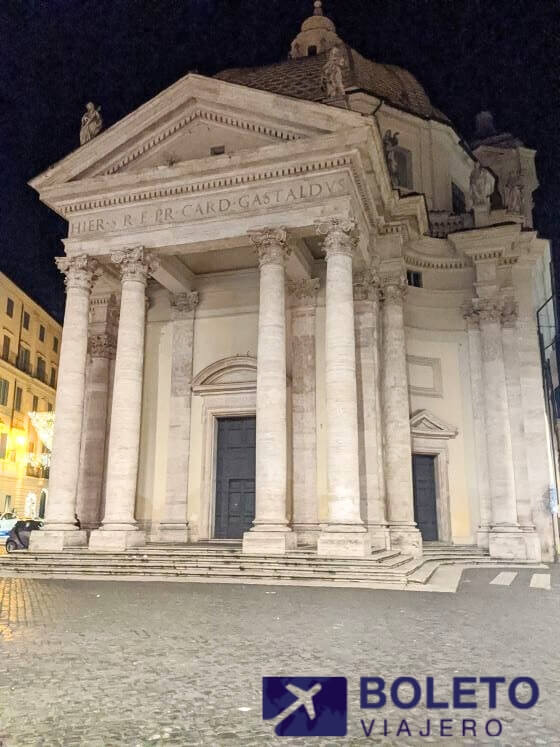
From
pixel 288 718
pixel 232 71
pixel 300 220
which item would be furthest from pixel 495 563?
pixel 232 71

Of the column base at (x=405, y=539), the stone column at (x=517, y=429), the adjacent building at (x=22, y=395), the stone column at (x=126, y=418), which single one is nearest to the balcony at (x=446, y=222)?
the stone column at (x=517, y=429)

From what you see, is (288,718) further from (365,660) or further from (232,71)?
(232,71)

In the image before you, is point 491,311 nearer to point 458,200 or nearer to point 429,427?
point 429,427

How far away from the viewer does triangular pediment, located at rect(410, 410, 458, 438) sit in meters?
19.7

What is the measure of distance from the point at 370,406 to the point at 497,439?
426 centimetres

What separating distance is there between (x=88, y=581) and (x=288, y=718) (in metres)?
→ 9.40

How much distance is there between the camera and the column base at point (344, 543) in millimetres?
13539

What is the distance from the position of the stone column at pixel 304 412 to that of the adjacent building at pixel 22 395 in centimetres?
2639

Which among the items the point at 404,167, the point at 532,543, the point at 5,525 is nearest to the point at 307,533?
the point at 532,543

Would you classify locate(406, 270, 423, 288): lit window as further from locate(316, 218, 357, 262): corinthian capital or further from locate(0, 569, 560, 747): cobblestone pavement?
locate(0, 569, 560, 747): cobblestone pavement

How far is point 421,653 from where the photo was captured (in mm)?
6113

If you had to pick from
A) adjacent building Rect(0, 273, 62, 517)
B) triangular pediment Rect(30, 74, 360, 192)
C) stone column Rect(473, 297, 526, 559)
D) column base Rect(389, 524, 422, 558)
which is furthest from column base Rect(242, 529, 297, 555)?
adjacent building Rect(0, 273, 62, 517)

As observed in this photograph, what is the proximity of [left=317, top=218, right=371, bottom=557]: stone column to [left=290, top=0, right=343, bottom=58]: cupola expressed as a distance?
16283 millimetres

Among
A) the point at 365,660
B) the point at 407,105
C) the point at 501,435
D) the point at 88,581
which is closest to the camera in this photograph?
the point at 365,660
